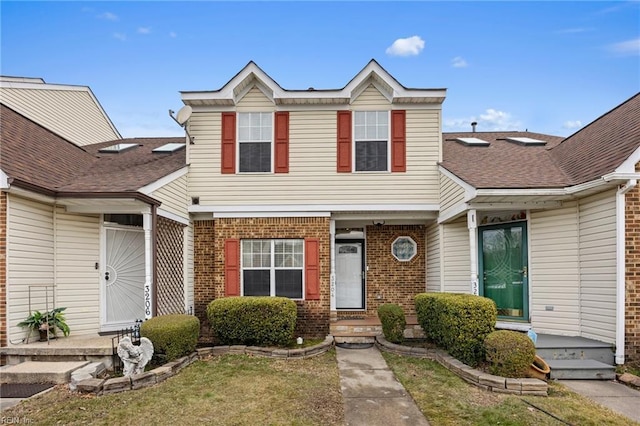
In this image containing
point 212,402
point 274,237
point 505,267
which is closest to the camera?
point 212,402

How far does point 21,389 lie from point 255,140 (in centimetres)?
666

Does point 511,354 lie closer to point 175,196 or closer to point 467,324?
point 467,324

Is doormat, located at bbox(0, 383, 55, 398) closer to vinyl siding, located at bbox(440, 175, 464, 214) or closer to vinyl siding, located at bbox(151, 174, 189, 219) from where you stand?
vinyl siding, located at bbox(151, 174, 189, 219)

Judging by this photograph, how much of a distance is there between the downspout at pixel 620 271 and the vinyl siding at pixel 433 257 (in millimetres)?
3782

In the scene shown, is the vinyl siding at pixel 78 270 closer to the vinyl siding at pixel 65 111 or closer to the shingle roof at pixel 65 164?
the shingle roof at pixel 65 164

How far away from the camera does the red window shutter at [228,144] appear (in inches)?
389

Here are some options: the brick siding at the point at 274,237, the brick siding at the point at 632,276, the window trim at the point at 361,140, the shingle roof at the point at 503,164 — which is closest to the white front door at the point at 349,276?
the brick siding at the point at 274,237

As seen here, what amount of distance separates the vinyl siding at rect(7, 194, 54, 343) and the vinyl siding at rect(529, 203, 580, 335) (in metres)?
9.34

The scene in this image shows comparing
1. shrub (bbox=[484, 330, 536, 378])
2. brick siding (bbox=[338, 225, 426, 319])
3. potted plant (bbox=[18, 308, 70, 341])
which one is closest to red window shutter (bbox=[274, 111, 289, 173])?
brick siding (bbox=[338, 225, 426, 319])

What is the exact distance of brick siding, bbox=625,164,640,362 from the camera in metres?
6.39

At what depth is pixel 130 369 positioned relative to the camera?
591 cm

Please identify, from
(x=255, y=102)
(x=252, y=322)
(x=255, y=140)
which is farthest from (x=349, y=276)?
(x=255, y=102)

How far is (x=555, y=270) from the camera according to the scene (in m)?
7.68

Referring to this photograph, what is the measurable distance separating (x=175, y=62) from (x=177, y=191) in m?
5.45
